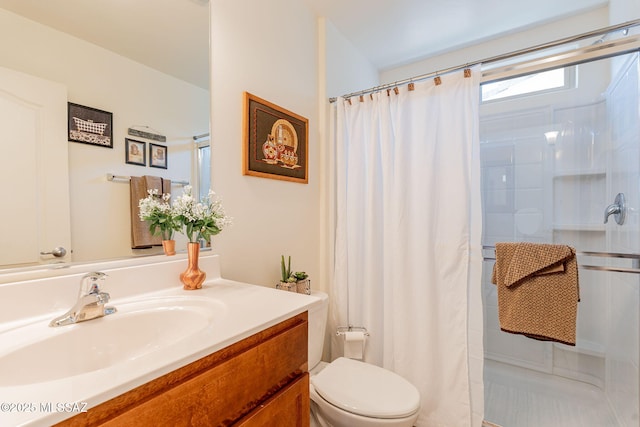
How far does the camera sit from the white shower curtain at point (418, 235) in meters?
1.46

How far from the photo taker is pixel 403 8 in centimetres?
181

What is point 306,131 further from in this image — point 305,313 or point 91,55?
point 305,313

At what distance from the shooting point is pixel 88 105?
93 cm

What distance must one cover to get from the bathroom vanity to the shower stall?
50.8 inches

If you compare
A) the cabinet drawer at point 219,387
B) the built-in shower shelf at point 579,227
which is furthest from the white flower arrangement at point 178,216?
the built-in shower shelf at point 579,227

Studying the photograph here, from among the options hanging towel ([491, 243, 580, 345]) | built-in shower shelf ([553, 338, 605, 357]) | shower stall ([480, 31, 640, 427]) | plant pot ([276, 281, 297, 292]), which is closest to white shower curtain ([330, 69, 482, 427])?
hanging towel ([491, 243, 580, 345])

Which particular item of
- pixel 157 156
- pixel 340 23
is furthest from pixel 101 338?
pixel 340 23

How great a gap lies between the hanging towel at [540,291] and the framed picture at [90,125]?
68.2 inches

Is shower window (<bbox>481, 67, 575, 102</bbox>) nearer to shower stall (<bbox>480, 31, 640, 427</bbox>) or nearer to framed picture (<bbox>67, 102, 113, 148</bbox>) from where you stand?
shower stall (<bbox>480, 31, 640, 427</bbox>)

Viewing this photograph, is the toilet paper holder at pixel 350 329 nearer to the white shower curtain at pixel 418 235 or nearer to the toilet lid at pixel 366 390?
the white shower curtain at pixel 418 235

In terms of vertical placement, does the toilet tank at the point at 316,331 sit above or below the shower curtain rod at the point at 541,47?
below

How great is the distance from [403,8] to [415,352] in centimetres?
207

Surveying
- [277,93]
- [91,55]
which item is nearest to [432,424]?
[277,93]

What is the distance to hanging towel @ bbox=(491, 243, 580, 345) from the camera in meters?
1.27
